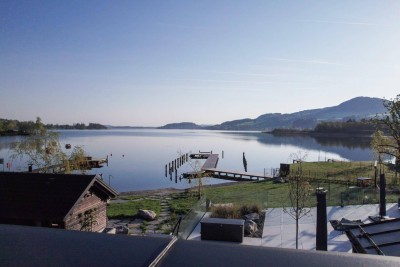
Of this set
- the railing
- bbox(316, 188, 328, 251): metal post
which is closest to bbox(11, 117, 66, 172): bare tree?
the railing

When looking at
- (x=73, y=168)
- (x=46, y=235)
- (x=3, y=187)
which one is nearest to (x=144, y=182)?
(x=73, y=168)

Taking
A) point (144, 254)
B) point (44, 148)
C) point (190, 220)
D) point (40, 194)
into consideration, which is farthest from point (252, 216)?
point (44, 148)

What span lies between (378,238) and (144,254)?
7348 millimetres

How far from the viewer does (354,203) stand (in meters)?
21.0

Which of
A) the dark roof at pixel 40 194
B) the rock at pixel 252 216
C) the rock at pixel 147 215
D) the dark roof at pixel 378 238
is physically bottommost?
the rock at pixel 147 215

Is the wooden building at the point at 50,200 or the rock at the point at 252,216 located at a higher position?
the wooden building at the point at 50,200

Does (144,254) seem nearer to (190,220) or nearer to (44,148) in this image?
(190,220)

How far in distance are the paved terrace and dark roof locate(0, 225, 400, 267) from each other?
10.5 m

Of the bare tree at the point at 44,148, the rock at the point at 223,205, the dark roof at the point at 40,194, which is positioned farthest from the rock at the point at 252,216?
the bare tree at the point at 44,148

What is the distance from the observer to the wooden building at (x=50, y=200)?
55.3 ft

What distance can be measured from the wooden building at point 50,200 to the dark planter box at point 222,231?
6738 mm

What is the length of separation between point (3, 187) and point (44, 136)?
3067 cm

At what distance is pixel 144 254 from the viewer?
174cm

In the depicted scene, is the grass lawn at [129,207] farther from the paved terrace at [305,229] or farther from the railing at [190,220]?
the paved terrace at [305,229]
